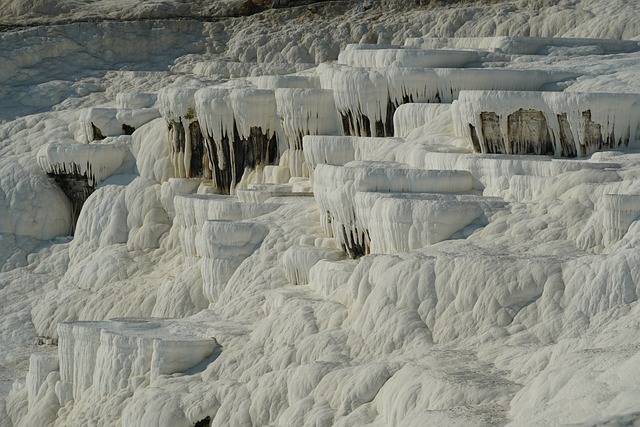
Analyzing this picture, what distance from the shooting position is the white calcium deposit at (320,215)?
15.8 m

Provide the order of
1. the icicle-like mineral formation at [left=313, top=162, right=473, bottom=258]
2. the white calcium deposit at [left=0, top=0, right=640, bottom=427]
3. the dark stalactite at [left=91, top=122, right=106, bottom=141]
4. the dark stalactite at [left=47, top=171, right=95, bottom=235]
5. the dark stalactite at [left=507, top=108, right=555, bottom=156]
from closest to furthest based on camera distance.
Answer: the white calcium deposit at [left=0, top=0, right=640, bottom=427], the icicle-like mineral formation at [left=313, top=162, right=473, bottom=258], the dark stalactite at [left=507, top=108, right=555, bottom=156], the dark stalactite at [left=47, top=171, right=95, bottom=235], the dark stalactite at [left=91, top=122, right=106, bottom=141]

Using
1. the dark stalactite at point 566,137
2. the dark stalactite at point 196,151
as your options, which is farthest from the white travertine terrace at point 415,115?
the dark stalactite at point 196,151

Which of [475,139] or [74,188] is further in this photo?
[74,188]

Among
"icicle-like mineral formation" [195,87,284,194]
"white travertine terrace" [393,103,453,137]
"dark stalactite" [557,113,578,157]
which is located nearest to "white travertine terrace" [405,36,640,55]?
"white travertine terrace" [393,103,453,137]

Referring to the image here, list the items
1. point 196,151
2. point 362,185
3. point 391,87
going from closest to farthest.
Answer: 1. point 362,185
2. point 391,87
3. point 196,151

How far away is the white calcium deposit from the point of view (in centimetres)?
1581

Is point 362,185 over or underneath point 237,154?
over

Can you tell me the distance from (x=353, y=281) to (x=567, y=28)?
13588mm

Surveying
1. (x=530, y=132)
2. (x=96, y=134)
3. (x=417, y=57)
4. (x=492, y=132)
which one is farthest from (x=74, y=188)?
(x=530, y=132)

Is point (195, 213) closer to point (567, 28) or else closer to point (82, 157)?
point (82, 157)

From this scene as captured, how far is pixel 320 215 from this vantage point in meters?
22.1

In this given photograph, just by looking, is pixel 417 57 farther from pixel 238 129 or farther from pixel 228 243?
pixel 228 243

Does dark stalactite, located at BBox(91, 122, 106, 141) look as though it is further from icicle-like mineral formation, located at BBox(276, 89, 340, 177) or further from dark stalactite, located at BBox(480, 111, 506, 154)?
dark stalactite, located at BBox(480, 111, 506, 154)

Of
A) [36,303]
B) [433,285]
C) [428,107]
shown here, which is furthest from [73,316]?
[433,285]
